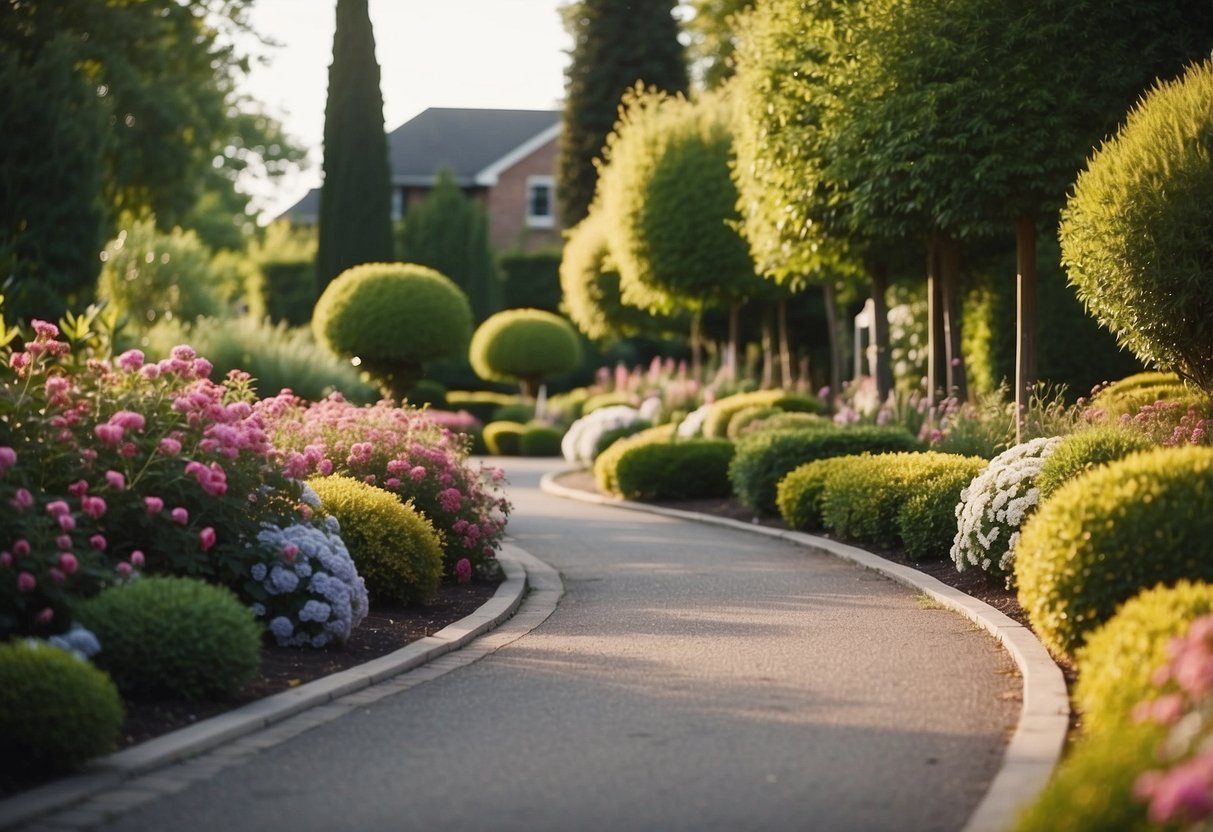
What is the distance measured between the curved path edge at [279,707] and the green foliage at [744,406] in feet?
40.1

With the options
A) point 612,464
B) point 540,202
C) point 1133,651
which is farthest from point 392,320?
point 540,202

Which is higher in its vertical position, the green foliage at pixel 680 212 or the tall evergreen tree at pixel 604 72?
the tall evergreen tree at pixel 604 72

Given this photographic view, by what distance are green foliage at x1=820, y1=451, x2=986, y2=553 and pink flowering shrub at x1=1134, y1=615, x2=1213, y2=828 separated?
7.85 m

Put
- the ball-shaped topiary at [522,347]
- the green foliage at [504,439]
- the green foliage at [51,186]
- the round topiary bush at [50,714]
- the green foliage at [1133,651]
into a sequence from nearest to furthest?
1. the green foliage at [1133,651]
2. the round topiary bush at [50,714]
3. the green foliage at [51,186]
4. the green foliage at [504,439]
5. the ball-shaped topiary at [522,347]

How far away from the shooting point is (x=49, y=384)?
320 inches


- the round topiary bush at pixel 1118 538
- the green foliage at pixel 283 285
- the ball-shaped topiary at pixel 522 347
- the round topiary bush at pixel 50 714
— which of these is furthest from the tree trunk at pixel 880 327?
the green foliage at pixel 283 285

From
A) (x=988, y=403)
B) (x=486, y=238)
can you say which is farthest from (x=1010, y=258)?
(x=486, y=238)

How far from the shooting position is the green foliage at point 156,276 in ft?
129

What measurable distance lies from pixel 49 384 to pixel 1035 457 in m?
6.74

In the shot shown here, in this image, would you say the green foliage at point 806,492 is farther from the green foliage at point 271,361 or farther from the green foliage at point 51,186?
the green foliage at point 51,186

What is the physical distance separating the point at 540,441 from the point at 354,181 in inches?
300

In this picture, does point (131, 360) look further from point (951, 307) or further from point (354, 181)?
point (354, 181)

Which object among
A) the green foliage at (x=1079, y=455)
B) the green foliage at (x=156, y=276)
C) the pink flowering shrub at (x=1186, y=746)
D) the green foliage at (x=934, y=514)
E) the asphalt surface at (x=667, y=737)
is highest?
the green foliage at (x=156, y=276)

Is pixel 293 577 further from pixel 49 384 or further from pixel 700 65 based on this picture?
pixel 700 65
